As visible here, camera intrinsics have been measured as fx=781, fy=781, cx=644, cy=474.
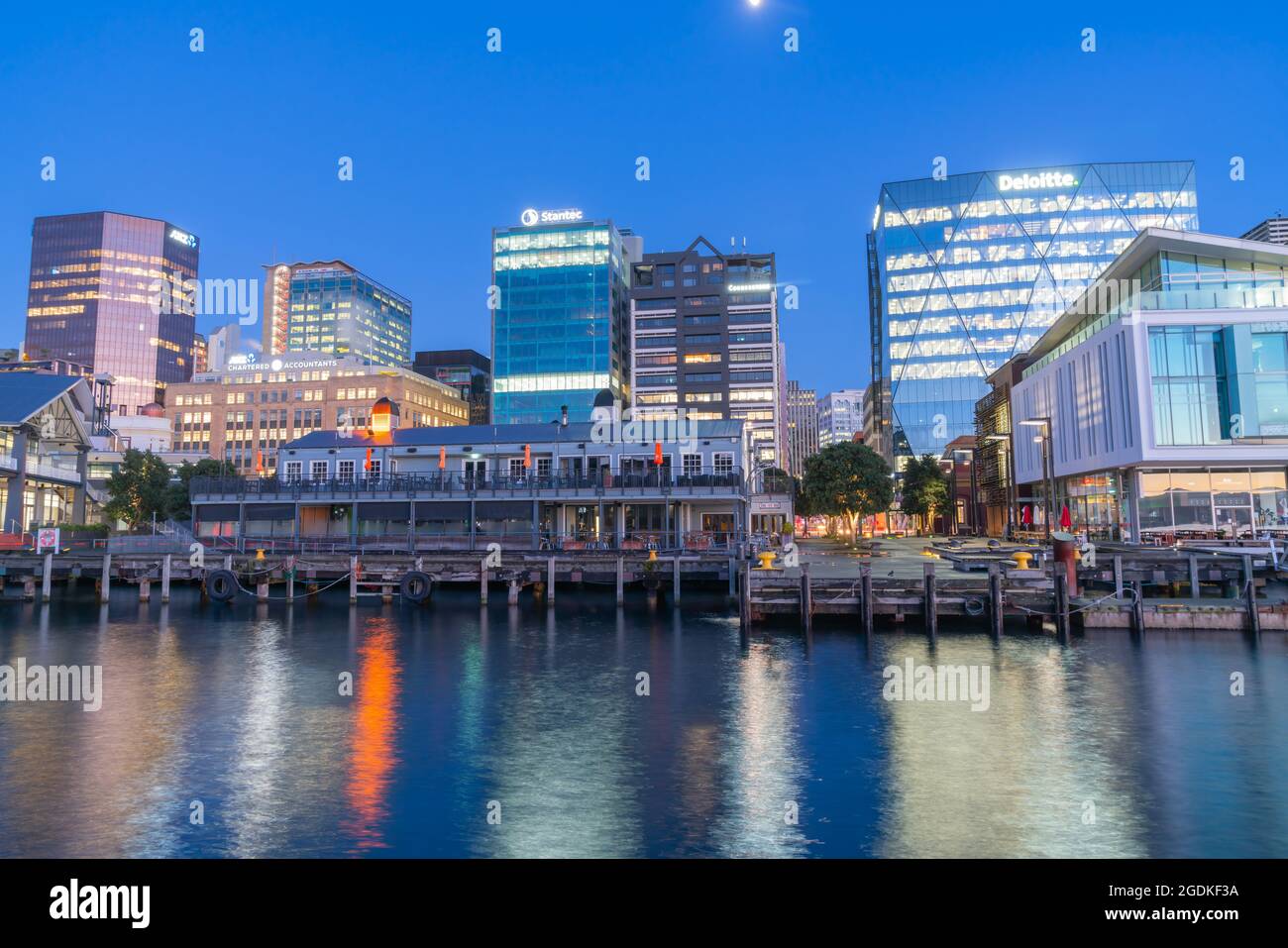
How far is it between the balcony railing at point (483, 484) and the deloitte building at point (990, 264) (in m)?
103

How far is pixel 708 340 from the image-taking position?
6496 inches

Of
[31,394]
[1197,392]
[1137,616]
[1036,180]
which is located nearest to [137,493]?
[31,394]

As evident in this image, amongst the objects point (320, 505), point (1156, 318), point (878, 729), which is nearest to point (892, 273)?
point (1156, 318)

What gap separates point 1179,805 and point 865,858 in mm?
7027

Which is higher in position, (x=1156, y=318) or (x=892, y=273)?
(x=892, y=273)

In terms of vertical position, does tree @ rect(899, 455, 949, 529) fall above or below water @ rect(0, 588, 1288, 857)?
above

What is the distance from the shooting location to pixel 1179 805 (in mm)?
14469

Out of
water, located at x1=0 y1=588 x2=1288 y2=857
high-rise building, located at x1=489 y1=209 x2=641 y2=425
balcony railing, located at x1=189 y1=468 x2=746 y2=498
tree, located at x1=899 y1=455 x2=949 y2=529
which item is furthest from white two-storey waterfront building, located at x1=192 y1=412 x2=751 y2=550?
high-rise building, located at x1=489 y1=209 x2=641 y2=425

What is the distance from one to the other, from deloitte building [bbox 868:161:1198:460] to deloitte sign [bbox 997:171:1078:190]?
19cm

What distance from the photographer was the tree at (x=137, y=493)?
82.9 meters

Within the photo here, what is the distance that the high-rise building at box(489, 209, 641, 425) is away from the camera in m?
162

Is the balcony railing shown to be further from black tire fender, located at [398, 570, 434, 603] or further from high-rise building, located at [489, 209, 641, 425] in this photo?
high-rise building, located at [489, 209, 641, 425]

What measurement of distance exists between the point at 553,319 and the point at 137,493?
313ft
